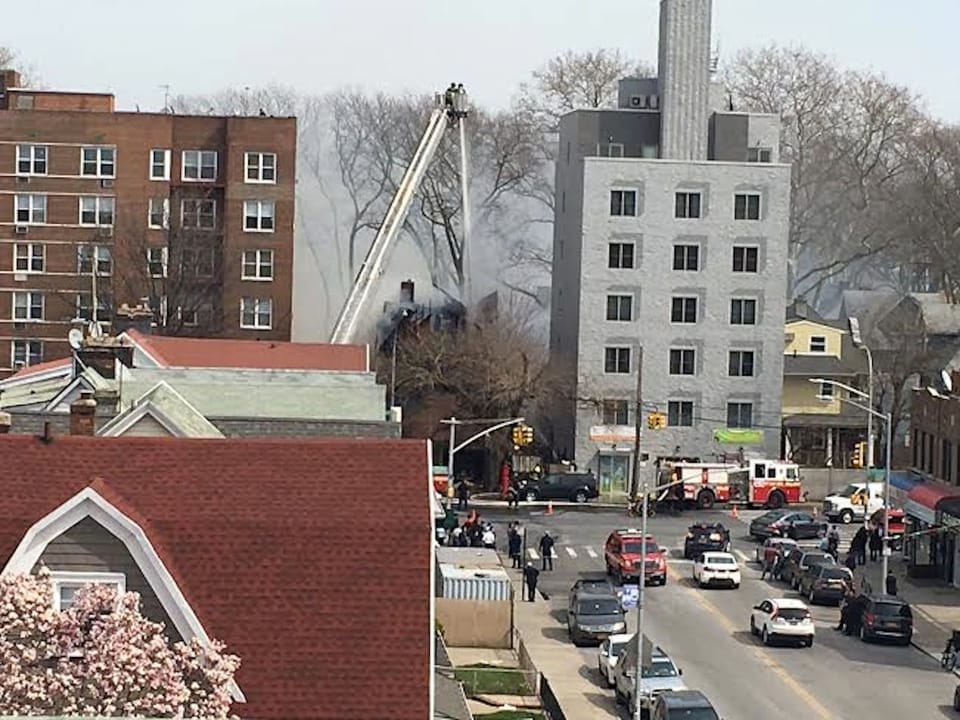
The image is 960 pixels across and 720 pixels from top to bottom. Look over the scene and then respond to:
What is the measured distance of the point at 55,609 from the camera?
18.3m

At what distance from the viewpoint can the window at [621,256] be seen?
83438mm

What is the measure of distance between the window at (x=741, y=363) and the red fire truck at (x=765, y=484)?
7397 millimetres

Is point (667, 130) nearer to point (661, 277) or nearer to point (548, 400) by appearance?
point (661, 277)

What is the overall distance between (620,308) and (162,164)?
21.1 meters

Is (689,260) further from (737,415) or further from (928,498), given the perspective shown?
(928,498)

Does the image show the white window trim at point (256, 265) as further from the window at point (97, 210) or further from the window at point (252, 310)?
the window at point (97, 210)

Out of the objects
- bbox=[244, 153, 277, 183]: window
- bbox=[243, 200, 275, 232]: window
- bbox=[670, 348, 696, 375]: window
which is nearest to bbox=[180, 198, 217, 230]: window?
bbox=[243, 200, 275, 232]: window

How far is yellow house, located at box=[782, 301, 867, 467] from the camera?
8812 cm

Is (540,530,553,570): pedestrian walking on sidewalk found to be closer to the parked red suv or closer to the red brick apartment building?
the parked red suv

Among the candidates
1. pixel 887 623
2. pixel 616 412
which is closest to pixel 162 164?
pixel 616 412

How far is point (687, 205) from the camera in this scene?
83375 mm

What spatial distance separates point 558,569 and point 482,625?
1512 centimetres

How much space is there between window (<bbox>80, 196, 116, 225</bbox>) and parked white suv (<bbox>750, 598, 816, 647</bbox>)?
46.6 metres

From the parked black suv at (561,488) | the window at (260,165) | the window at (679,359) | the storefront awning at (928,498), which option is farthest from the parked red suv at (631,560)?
the window at (260,165)
